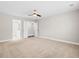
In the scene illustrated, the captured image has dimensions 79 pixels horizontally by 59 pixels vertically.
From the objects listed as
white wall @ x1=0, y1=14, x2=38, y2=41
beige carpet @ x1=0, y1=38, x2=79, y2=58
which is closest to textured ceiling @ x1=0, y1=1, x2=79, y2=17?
white wall @ x1=0, y1=14, x2=38, y2=41

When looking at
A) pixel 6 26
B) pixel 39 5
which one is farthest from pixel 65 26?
pixel 6 26

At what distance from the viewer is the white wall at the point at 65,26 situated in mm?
3329

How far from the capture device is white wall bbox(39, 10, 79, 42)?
3329mm

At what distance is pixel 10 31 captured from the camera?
11.3 feet

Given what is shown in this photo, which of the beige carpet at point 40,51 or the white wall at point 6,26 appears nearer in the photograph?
the beige carpet at point 40,51

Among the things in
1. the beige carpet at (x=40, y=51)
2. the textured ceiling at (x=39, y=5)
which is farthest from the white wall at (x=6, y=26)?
the beige carpet at (x=40, y=51)

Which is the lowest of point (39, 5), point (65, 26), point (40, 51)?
point (40, 51)

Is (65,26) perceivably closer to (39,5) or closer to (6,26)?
(39,5)

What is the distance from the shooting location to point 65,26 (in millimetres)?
3457

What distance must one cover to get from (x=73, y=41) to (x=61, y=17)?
1.29 m

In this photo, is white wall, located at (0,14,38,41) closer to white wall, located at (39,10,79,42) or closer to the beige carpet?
the beige carpet

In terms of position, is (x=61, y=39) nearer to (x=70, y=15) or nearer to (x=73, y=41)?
(x=73, y=41)

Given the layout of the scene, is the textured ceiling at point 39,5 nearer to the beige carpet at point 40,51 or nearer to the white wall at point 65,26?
the white wall at point 65,26

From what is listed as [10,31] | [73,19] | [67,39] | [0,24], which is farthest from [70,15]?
[0,24]
